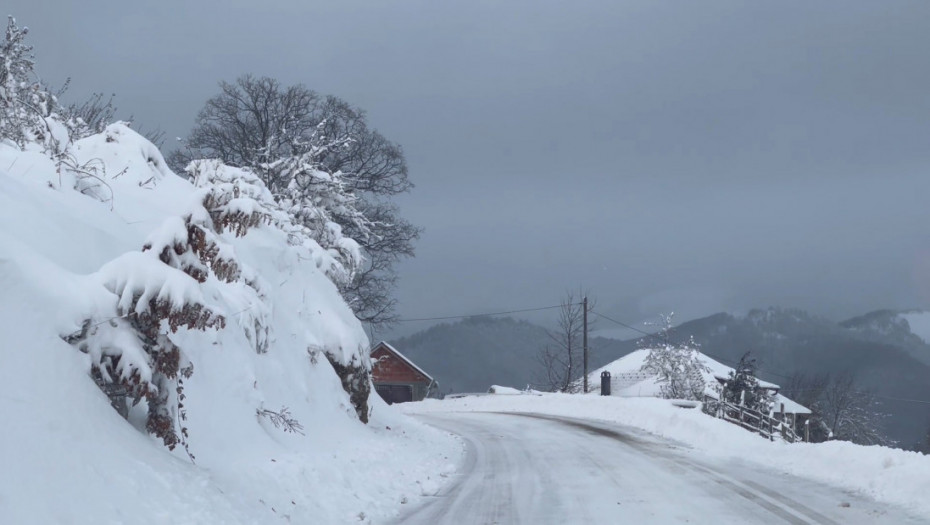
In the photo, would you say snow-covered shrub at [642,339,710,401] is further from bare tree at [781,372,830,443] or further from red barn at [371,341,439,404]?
red barn at [371,341,439,404]

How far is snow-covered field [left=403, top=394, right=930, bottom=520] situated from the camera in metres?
11.6

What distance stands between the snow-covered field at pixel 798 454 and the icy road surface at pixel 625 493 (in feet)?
1.48

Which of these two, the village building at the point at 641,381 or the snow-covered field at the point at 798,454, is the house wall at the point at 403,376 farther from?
the snow-covered field at the point at 798,454

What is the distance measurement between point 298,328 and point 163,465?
8459 millimetres

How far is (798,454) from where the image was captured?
15906 millimetres

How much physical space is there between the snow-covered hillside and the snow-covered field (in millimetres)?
6619

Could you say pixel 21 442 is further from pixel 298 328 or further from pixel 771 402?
pixel 771 402

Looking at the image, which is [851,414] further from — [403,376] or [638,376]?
[403,376]

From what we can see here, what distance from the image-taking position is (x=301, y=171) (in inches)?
1107

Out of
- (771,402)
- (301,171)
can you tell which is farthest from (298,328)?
(771,402)

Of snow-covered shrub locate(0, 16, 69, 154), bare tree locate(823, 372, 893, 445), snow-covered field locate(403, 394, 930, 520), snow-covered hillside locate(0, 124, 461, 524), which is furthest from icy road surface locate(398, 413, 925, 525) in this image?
bare tree locate(823, 372, 893, 445)

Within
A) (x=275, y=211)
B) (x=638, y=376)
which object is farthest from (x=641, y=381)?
(x=275, y=211)

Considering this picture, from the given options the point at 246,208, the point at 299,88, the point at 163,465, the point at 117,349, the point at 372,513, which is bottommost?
the point at 372,513

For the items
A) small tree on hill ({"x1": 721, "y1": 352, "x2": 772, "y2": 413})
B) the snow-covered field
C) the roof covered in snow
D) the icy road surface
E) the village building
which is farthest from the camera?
the roof covered in snow
